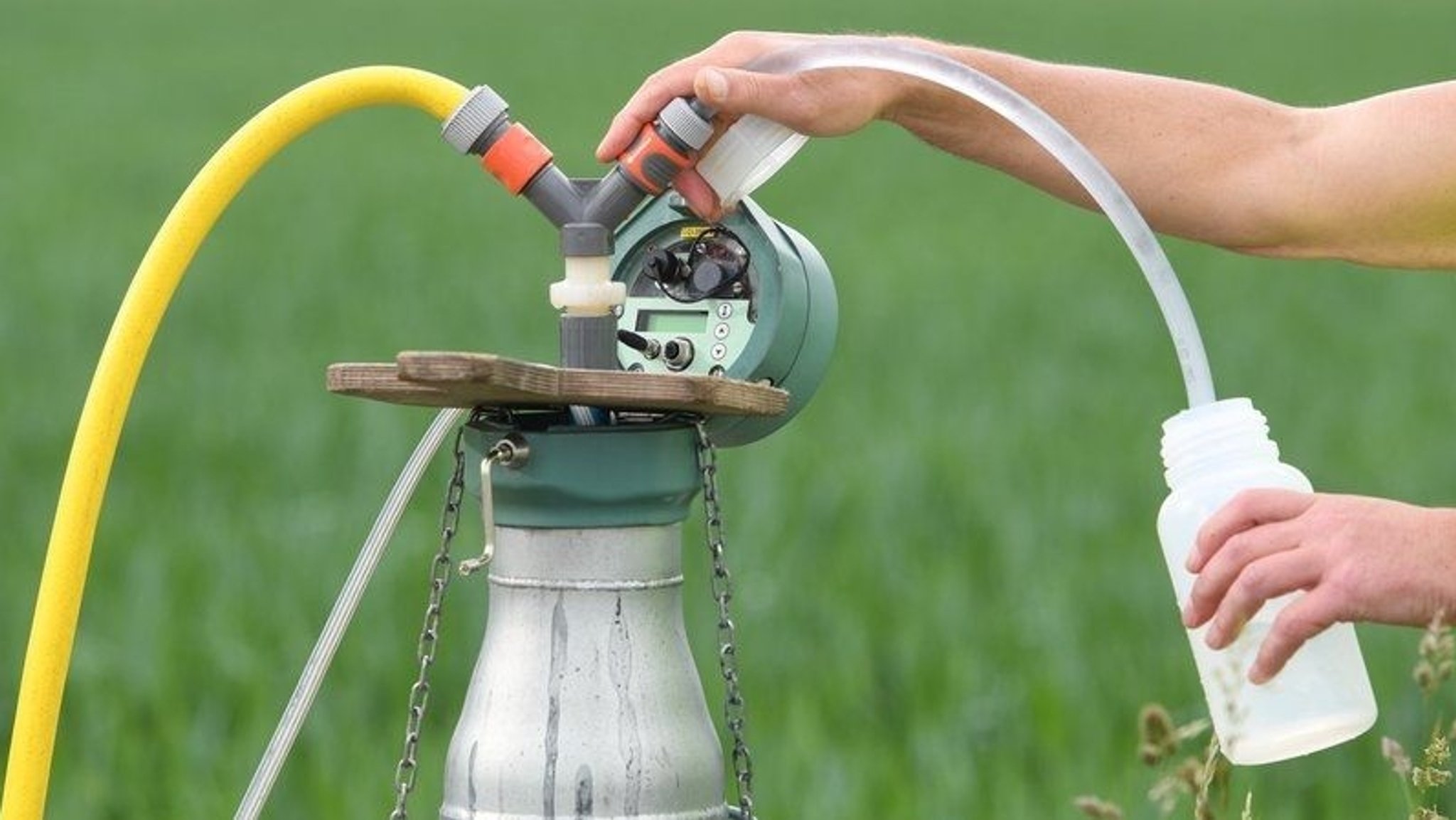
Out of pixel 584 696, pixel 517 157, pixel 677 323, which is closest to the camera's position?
pixel 584 696

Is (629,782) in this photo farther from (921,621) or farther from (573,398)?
(921,621)

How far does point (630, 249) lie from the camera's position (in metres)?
1.94

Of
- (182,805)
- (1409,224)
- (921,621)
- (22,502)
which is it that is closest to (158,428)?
(22,502)

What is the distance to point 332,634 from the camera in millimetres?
1827

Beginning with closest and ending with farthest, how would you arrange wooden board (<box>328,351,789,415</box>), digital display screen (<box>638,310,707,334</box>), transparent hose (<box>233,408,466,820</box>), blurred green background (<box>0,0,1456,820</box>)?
wooden board (<box>328,351,789,415</box>)
transparent hose (<box>233,408,466,820</box>)
digital display screen (<box>638,310,707,334</box>)
blurred green background (<box>0,0,1456,820</box>)

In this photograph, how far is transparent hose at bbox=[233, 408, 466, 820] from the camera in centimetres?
179

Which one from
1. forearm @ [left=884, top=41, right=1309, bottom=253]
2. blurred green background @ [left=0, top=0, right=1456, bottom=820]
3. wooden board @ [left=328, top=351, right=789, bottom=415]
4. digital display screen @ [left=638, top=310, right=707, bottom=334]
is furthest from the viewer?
blurred green background @ [left=0, top=0, right=1456, bottom=820]

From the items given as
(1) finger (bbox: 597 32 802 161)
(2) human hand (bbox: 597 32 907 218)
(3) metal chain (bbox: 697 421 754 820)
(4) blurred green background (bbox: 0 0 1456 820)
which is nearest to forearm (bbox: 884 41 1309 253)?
(2) human hand (bbox: 597 32 907 218)

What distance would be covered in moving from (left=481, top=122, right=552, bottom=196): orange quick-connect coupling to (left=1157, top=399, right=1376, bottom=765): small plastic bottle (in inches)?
17.1

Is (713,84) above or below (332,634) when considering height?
above

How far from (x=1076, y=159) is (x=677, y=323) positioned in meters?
0.31

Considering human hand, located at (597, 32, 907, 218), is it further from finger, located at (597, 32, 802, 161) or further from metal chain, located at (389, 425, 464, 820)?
metal chain, located at (389, 425, 464, 820)

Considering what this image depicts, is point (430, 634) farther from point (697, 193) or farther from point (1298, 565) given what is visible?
point (1298, 565)

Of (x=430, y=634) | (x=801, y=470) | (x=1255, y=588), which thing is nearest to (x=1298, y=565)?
(x=1255, y=588)
